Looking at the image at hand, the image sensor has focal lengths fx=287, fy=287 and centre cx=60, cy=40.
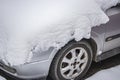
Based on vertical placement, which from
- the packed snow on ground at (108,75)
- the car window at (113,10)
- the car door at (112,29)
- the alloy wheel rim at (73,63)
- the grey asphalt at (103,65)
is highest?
the car window at (113,10)

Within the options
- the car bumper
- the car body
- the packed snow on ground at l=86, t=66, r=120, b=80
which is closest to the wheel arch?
the car body

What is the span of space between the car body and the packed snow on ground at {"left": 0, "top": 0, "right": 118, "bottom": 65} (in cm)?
11

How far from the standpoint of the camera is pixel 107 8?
4.11 metres

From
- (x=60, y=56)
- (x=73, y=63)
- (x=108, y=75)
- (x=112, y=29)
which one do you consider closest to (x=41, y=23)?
(x=60, y=56)

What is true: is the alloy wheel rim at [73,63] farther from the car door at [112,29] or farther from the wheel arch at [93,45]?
the car door at [112,29]

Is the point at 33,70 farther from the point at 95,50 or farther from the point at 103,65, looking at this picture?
the point at 103,65

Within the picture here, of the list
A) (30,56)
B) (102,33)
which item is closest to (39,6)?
(30,56)

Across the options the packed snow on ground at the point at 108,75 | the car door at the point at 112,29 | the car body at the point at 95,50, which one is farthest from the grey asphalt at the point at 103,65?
the car door at the point at 112,29

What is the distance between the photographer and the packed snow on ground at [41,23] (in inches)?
141

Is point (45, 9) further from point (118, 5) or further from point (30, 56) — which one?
point (118, 5)

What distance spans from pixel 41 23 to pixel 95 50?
1002 millimetres

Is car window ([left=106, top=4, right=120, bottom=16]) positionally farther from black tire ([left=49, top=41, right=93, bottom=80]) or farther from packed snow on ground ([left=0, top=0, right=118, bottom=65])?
black tire ([left=49, top=41, right=93, bottom=80])

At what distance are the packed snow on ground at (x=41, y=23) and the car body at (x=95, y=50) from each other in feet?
0.36

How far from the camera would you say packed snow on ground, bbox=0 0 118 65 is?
3576 millimetres
